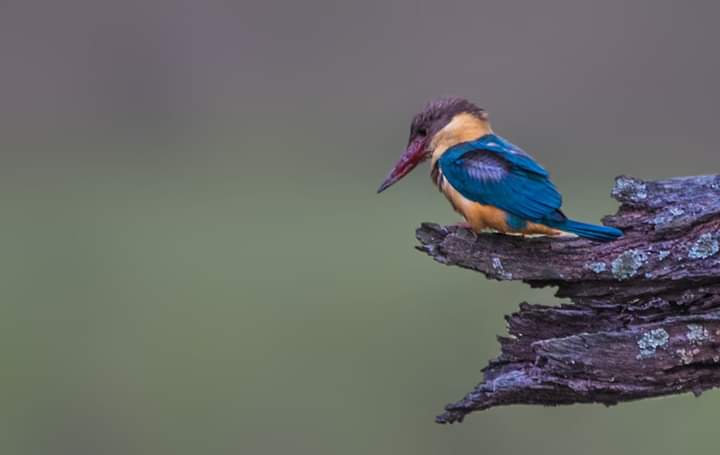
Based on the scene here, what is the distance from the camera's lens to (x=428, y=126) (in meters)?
3.38

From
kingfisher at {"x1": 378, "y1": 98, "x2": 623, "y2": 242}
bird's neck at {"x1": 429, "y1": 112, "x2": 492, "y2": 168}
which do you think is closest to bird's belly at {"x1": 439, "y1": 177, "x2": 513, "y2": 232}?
kingfisher at {"x1": 378, "y1": 98, "x2": 623, "y2": 242}

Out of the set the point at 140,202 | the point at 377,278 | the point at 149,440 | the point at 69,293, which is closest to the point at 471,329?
the point at 377,278

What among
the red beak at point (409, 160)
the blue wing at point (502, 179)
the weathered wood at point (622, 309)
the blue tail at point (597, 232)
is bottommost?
the weathered wood at point (622, 309)

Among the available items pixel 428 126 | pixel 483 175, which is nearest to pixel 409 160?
pixel 428 126

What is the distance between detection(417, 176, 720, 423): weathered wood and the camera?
274 centimetres

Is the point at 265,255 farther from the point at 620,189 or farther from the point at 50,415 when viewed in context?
the point at 620,189

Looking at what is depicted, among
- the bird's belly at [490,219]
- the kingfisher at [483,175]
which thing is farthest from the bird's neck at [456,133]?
the bird's belly at [490,219]

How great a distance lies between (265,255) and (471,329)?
1.71 meters

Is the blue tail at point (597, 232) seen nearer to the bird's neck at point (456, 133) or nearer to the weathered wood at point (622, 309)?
the weathered wood at point (622, 309)

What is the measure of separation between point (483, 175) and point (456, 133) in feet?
0.74

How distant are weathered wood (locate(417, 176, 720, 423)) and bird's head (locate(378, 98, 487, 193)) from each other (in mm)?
443

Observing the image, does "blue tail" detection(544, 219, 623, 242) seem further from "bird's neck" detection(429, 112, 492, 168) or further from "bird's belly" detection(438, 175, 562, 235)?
"bird's neck" detection(429, 112, 492, 168)

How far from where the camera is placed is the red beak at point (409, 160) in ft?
11.1

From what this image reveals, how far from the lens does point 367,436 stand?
18.4ft
